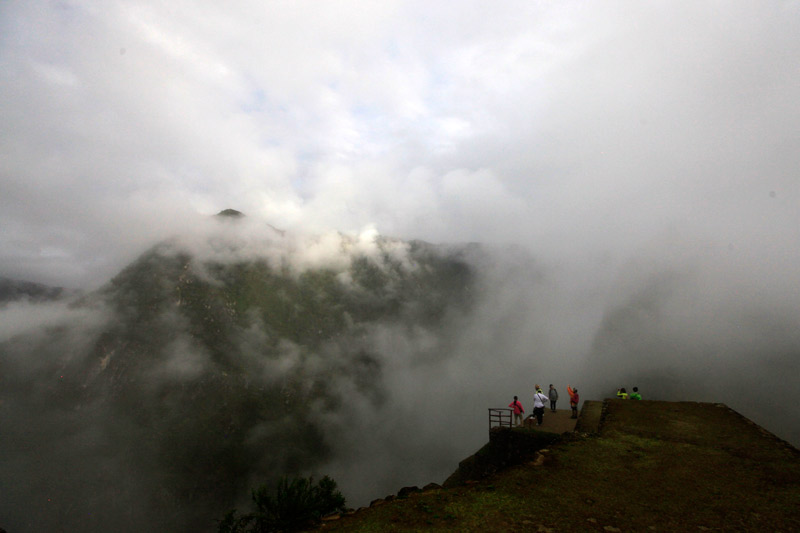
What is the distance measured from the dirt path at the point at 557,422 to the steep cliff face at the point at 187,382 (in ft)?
464

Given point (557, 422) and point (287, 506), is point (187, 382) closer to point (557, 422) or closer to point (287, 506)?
point (287, 506)

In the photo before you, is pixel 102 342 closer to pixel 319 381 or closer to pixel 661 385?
pixel 319 381

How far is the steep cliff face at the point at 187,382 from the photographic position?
408ft

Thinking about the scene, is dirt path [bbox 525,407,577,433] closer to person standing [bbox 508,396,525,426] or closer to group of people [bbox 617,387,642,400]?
person standing [bbox 508,396,525,426]

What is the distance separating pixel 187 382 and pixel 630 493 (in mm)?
184999

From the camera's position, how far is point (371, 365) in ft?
641

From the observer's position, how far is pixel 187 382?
155 meters

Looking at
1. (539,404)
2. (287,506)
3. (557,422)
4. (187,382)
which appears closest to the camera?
(287,506)

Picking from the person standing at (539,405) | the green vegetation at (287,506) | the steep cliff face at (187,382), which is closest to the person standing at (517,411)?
the person standing at (539,405)

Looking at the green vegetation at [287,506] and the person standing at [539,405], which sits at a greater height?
the person standing at [539,405]

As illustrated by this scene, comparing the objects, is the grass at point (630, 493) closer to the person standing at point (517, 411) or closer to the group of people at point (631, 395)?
the person standing at point (517, 411)

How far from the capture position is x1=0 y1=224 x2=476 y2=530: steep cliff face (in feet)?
408

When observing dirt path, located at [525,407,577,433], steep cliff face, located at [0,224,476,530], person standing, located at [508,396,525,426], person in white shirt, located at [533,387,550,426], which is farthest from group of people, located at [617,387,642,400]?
steep cliff face, located at [0,224,476,530]

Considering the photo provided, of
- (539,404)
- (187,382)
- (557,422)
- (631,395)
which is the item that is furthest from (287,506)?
(187,382)
